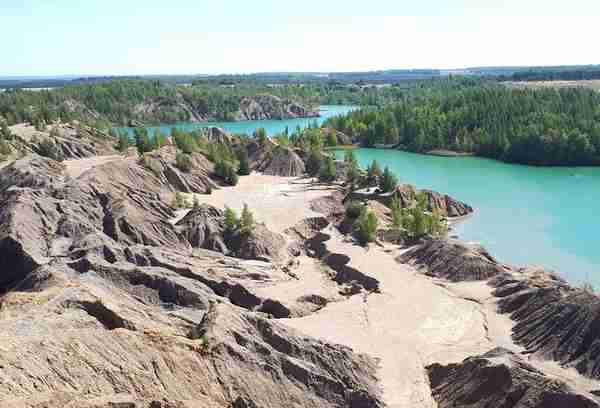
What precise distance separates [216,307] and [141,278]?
26.7 ft

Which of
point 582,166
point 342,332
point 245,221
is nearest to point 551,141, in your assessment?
point 582,166

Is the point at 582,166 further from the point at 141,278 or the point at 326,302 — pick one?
the point at 141,278

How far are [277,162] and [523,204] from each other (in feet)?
104

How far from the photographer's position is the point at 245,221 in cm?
5156

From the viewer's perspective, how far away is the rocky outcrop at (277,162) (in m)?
81.4

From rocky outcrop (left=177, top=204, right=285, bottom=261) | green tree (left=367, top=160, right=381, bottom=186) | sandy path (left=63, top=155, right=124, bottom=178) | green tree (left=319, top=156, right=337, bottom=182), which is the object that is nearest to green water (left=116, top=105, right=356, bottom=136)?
sandy path (left=63, top=155, right=124, bottom=178)

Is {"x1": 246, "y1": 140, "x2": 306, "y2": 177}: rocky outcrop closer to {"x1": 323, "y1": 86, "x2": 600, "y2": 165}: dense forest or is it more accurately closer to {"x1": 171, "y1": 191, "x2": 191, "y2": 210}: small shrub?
{"x1": 171, "y1": 191, "x2": 191, "y2": 210}: small shrub

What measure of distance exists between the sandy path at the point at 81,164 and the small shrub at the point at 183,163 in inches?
256

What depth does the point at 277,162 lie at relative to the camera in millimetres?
83188

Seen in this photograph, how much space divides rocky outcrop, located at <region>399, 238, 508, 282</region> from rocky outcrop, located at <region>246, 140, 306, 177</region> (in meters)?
33.6

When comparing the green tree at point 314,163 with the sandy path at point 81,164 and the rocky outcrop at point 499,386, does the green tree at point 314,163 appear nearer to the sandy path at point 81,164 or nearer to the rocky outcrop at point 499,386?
the sandy path at point 81,164

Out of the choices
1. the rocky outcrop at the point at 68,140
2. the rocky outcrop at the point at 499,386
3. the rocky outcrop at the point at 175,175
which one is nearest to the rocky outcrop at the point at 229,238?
the rocky outcrop at the point at 175,175

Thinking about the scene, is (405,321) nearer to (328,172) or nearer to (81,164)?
(328,172)

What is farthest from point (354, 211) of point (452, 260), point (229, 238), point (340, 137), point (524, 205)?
point (340, 137)
